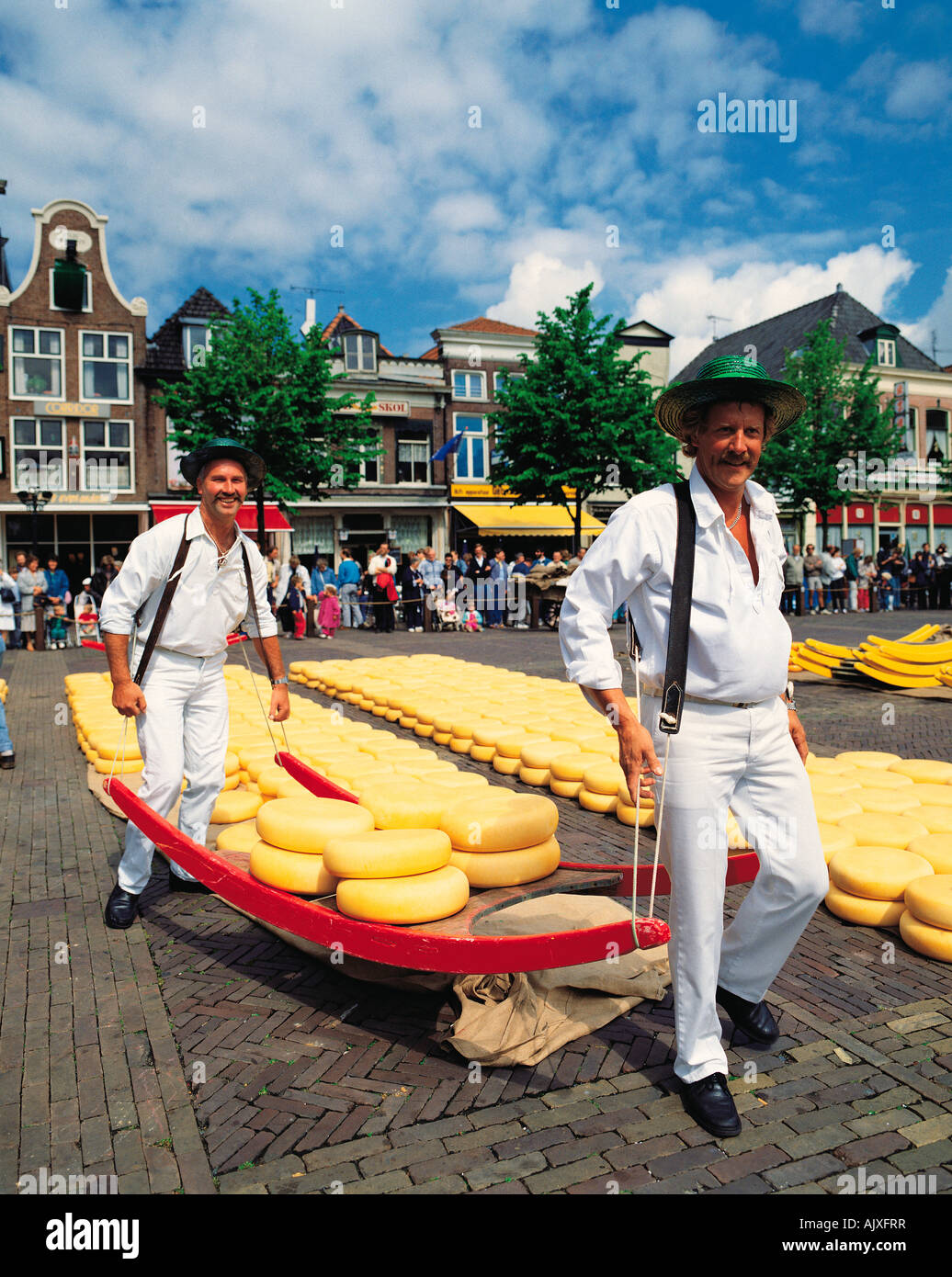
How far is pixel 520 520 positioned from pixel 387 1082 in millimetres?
30686

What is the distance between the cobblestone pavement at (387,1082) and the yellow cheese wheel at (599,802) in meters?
1.64

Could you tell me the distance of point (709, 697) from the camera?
2.47 metres

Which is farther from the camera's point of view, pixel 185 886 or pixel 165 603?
pixel 185 886

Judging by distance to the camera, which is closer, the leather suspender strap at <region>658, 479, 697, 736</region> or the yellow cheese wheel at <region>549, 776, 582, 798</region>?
the leather suspender strap at <region>658, 479, 697, 736</region>

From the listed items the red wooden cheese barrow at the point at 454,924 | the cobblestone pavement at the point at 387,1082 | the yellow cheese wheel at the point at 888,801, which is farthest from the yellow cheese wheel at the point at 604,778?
the red wooden cheese barrow at the point at 454,924

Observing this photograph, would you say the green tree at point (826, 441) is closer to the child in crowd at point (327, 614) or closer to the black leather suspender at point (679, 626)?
the child in crowd at point (327, 614)

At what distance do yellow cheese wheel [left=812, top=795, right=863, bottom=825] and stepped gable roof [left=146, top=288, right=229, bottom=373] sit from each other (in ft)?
94.3

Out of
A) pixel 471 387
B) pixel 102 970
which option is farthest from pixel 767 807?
pixel 471 387

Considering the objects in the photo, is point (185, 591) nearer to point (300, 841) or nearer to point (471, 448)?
point (300, 841)

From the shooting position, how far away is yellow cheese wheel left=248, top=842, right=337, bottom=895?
305 cm

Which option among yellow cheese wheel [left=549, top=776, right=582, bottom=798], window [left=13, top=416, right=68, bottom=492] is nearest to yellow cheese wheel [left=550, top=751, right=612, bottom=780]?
yellow cheese wheel [left=549, top=776, right=582, bottom=798]

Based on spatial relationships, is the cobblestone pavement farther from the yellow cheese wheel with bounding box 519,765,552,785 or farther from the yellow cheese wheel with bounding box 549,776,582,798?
the yellow cheese wheel with bounding box 519,765,552,785

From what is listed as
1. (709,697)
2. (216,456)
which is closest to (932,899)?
(709,697)
